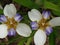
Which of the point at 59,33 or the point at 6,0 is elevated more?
the point at 6,0

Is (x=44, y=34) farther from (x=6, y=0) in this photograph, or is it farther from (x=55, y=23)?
(x=6, y=0)

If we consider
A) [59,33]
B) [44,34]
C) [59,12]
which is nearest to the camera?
[44,34]

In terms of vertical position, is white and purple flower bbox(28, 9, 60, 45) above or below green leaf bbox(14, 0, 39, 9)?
below

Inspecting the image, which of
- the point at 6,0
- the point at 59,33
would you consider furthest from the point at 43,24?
the point at 6,0

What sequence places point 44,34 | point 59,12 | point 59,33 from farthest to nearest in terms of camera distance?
point 59,33 → point 59,12 → point 44,34

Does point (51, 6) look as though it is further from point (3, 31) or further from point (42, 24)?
point (3, 31)

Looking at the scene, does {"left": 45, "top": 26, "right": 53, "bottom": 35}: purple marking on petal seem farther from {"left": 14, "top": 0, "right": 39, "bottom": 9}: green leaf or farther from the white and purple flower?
{"left": 14, "top": 0, "right": 39, "bottom": 9}: green leaf

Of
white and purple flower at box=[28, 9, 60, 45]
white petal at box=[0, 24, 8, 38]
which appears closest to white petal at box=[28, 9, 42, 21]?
white and purple flower at box=[28, 9, 60, 45]
